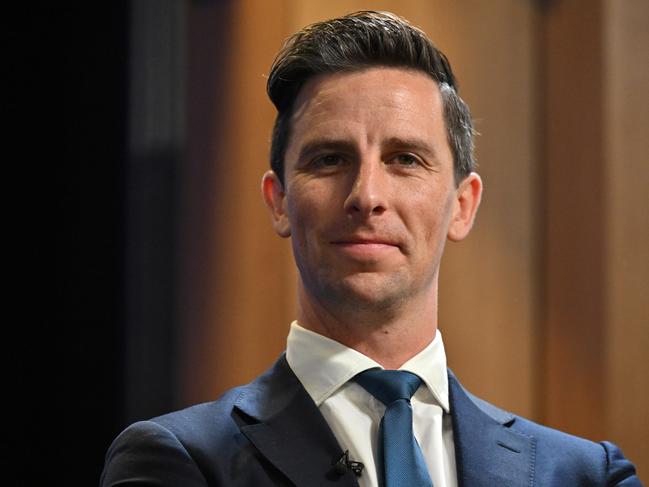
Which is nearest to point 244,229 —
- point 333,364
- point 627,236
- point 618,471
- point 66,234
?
point 66,234

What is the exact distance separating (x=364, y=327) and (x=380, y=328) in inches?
1.0

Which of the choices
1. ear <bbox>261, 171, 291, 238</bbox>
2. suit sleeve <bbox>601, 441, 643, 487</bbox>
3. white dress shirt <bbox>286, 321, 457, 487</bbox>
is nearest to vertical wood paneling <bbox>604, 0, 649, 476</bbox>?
suit sleeve <bbox>601, 441, 643, 487</bbox>

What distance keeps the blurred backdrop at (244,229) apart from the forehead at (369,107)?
24.8 inches

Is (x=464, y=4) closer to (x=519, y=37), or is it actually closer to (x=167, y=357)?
(x=519, y=37)

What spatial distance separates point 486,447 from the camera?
1756 mm

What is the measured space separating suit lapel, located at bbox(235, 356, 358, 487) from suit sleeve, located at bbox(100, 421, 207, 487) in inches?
4.8

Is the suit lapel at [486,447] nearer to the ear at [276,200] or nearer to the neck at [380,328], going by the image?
the neck at [380,328]

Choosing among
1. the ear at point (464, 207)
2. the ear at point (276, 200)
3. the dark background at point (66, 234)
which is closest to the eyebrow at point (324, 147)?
the ear at point (276, 200)

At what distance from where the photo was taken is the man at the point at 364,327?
5.36ft

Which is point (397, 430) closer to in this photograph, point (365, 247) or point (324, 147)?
point (365, 247)

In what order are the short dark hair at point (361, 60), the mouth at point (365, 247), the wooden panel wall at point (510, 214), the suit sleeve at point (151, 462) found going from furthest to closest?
1. the wooden panel wall at point (510, 214)
2. the short dark hair at point (361, 60)
3. the mouth at point (365, 247)
4. the suit sleeve at point (151, 462)

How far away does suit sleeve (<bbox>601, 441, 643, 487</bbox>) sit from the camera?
1831 millimetres

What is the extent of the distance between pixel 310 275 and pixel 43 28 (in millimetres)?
1191

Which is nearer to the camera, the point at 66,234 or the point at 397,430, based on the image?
the point at 397,430
